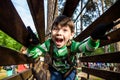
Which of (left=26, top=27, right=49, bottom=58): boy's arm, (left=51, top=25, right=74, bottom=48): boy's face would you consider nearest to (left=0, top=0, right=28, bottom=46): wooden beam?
(left=26, top=27, right=49, bottom=58): boy's arm

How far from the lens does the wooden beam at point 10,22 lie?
6.51ft

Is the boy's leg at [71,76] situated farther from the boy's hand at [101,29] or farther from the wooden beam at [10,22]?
the boy's hand at [101,29]

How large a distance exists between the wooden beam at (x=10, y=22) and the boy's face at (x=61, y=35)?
0.94 ft

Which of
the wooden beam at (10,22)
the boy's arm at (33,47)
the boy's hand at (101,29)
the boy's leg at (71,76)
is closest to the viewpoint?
the boy's hand at (101,29)

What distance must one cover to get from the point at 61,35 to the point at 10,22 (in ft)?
2.16

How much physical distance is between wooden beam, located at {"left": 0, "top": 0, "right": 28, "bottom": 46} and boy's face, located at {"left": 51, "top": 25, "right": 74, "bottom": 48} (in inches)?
11.2

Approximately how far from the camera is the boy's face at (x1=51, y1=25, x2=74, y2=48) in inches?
108

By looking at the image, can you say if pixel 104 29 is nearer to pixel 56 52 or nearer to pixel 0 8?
pixel 0 8

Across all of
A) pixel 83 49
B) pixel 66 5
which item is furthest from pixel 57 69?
pixel 66 5

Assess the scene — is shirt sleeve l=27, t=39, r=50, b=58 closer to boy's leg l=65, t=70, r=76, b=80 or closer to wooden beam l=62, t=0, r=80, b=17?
boy's leg l=65, t=70, r=76, b=80

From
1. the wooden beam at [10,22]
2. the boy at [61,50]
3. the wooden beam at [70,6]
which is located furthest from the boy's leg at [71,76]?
the wooden beam at [70,6]

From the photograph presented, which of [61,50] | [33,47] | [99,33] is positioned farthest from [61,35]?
[99,33]

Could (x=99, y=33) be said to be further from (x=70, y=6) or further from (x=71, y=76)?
(x=70, y=6)

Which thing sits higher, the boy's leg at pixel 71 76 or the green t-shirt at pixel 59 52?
the green t-shirt at pixel 59 52
